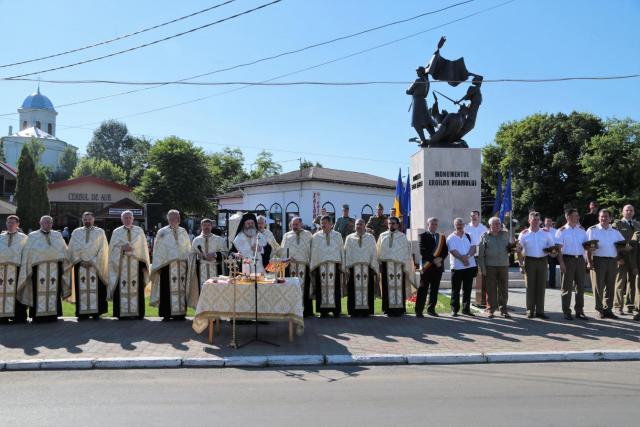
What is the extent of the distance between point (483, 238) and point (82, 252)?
7.74 meters

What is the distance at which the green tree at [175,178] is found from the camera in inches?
1975

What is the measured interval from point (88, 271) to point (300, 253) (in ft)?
13.4

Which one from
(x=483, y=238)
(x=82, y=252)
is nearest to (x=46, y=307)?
(x=82, y=252)

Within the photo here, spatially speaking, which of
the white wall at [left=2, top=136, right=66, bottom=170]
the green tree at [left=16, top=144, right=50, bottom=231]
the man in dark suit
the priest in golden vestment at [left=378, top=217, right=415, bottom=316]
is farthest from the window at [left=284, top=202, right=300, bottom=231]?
the white wall at [left=2, top=136, right=66, bottom=170]

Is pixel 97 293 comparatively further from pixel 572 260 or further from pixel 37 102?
pixel 37 102

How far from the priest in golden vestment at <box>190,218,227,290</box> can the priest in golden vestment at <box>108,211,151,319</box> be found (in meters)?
1.06

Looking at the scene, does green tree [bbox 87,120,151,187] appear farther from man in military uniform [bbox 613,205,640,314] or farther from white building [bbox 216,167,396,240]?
man in military uniform [bbox 613,205,640,314]

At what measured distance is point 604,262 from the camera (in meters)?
10.7

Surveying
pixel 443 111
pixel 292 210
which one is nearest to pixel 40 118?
pixel 292 210

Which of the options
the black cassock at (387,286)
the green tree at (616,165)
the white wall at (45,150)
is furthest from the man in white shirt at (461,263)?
the white wall at (45,150)

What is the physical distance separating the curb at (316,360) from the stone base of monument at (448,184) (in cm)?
919

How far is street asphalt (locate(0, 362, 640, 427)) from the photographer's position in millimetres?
5125

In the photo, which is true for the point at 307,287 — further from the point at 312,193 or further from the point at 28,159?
the point at 28,159

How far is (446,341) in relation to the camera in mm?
8750
